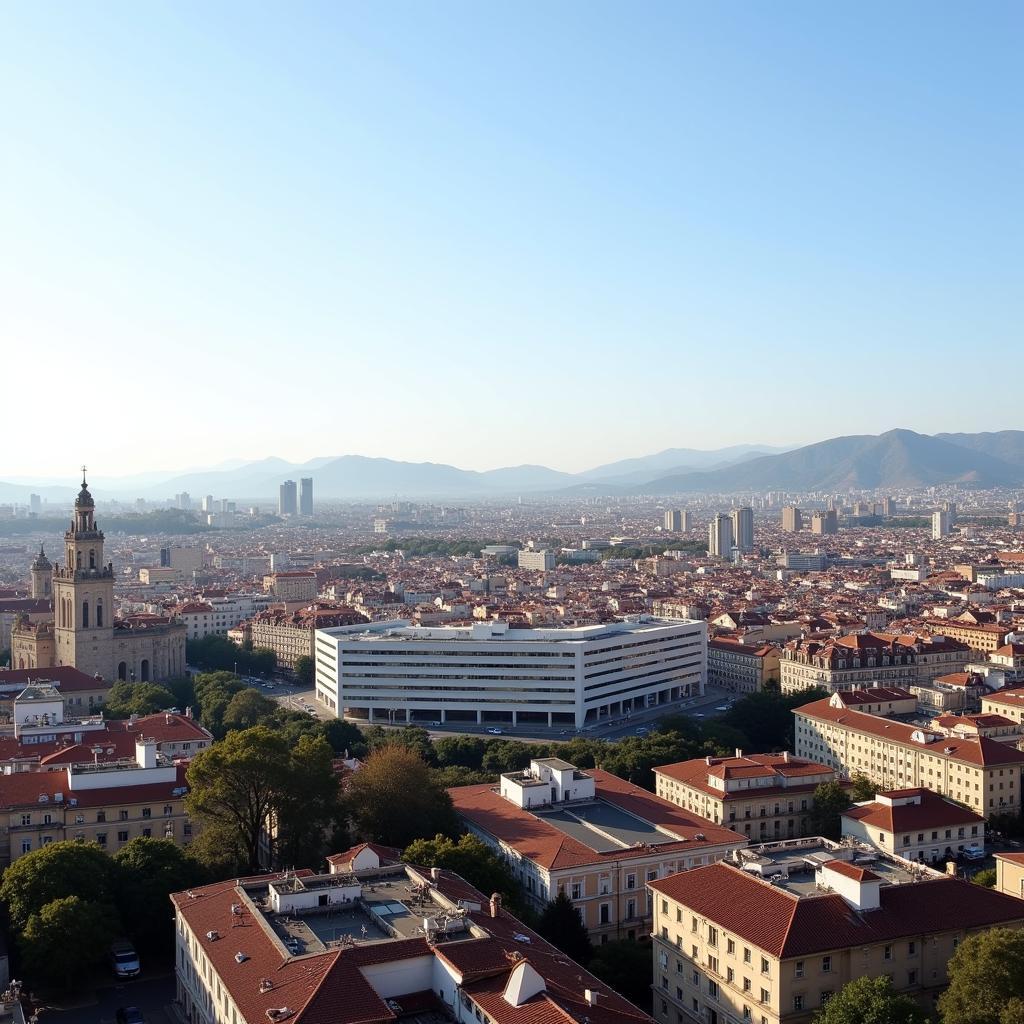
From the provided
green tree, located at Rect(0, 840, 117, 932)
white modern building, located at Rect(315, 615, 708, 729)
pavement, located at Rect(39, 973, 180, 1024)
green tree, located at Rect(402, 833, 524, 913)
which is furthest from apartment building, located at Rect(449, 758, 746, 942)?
white modern building, located at Rect(315, 615, 708, 729)

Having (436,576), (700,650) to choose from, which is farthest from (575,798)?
(436,576)

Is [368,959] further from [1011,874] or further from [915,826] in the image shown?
[915,826]

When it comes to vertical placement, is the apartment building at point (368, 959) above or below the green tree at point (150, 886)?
above

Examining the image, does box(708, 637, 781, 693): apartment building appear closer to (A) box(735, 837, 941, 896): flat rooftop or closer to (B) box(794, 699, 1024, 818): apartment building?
(B) box(794, 699, 1024, 818): apartment building

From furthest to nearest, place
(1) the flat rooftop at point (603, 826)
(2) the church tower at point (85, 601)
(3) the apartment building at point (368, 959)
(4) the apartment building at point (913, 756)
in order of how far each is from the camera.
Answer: (2) the church tower at point (85, 601), (4) the apartment building at point (913, 756), (1) the flat rooftop at point (603, 826), (3) the apartment building at point (368, 959)

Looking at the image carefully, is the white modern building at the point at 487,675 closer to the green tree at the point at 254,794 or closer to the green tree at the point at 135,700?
the green tree at the point at 135,700

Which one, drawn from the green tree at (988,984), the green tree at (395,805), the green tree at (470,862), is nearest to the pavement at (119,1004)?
the green tree at (470,862)
